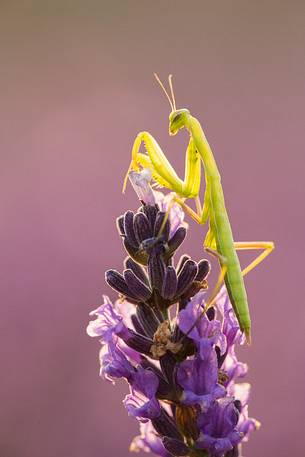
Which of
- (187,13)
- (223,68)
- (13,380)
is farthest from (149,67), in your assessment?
(13,380)

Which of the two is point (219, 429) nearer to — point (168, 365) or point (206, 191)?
point (168, 365)

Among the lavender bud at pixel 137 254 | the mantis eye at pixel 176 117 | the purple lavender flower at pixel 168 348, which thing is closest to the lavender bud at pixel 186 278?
the purple lavender flower at pixel 168 348

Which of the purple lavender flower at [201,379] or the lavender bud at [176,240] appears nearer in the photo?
the purple lavender flower at [201,379]

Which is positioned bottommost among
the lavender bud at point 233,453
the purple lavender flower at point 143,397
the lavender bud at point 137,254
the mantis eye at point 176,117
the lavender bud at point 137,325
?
the lavender bud at point 233,453

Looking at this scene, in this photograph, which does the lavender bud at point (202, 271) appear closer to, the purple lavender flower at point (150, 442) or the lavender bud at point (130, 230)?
the lavender bud at point (130, 230)

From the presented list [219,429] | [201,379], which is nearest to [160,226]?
[201,379]

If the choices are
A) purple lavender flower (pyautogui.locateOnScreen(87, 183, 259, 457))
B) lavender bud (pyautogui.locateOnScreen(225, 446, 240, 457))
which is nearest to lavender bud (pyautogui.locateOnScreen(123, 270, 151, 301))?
purple lavender flower (pyautogui.locateOnScreen(87, 183, 259, 457))
